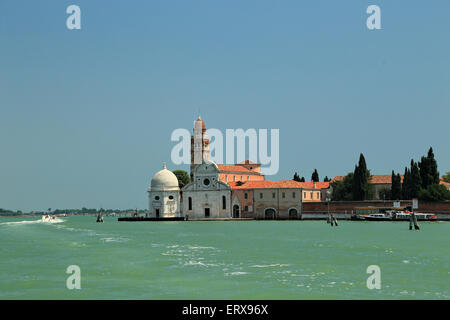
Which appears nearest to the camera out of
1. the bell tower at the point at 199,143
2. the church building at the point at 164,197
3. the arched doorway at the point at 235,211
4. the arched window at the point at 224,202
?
the arched doorway at the point at 235,211

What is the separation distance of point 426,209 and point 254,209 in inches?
719

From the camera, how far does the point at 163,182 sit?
244 ft

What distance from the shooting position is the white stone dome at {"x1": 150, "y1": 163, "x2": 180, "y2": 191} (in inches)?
2928

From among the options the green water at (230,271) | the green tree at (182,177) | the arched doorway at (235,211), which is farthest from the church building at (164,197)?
the green water at (230,271)

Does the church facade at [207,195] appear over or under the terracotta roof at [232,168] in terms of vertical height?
under

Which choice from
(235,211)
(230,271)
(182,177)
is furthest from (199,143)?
(230,271)

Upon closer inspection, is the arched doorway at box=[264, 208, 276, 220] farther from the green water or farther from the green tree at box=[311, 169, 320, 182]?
the green water

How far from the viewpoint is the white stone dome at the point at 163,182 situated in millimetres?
74375

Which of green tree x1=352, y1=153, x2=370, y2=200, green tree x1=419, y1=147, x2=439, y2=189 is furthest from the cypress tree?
green tree x1=419, y1=147, x2=439, y2=189

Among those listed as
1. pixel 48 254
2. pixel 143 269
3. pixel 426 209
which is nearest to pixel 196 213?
pixel 426 209

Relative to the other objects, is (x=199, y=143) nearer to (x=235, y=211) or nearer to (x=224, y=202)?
(x=224, y=202)

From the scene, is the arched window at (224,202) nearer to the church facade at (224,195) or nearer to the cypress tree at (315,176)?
the church facade at (224,195)

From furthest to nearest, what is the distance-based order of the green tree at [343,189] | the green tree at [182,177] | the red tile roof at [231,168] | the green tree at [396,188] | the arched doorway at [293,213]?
the green tree at [182,177]
the red tile roof at [231,168]
the arched doorway at [293,213]
the green tree at [343,189]
the green tree at [396,188]
